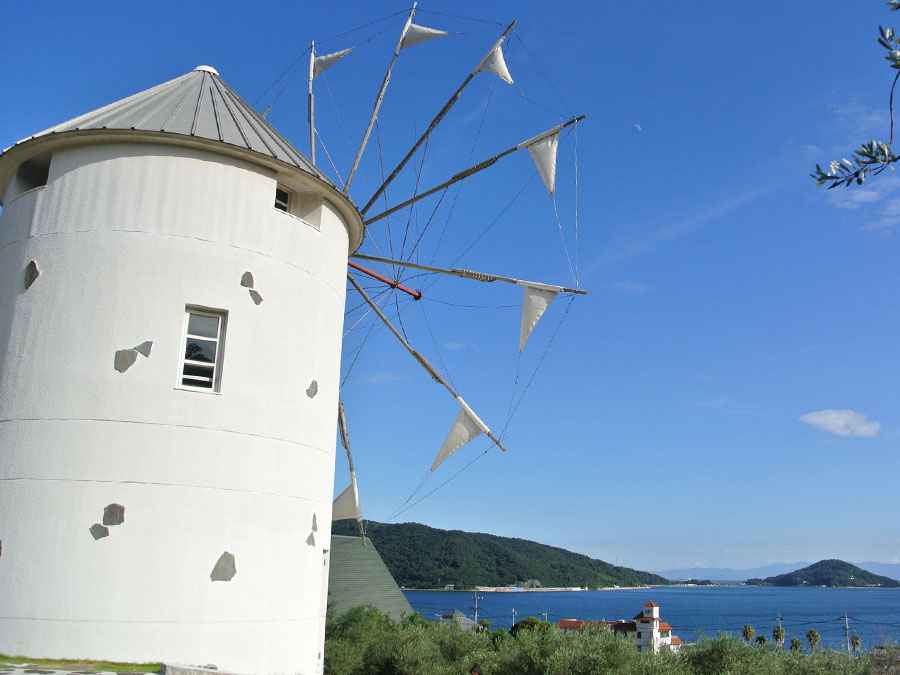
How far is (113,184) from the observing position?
10.2 m

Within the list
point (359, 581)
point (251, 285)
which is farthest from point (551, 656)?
point (359, 581)

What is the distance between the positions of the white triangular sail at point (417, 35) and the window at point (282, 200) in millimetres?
6659

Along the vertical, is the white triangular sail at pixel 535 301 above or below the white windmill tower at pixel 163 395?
above

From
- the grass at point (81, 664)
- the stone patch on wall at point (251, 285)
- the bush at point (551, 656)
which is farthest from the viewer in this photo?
the bush at point (551, 656)

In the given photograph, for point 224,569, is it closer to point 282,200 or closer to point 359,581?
point 282,200

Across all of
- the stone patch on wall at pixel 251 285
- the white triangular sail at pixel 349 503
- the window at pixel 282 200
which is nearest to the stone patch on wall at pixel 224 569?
the stone patch on wall at pixel 251 285

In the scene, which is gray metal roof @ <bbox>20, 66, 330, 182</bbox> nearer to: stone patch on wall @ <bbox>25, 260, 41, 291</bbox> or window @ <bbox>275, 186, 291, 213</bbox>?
window @ <bbox>275, 186, 291, 213</bbox>

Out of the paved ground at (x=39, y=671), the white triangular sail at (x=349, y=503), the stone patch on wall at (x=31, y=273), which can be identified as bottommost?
the paved ground at (x=39, y=671)

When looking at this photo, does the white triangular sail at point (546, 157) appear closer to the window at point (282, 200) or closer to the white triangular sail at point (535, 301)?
the white triangular sail at point (535, 301)

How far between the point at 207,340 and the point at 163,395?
939mm

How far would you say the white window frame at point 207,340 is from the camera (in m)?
9.85

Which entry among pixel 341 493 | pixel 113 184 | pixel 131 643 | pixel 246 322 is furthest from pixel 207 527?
pixel 341 493

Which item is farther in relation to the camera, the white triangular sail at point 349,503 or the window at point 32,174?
the white triangular sail at point 349,503

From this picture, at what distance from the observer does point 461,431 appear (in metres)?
16.4
